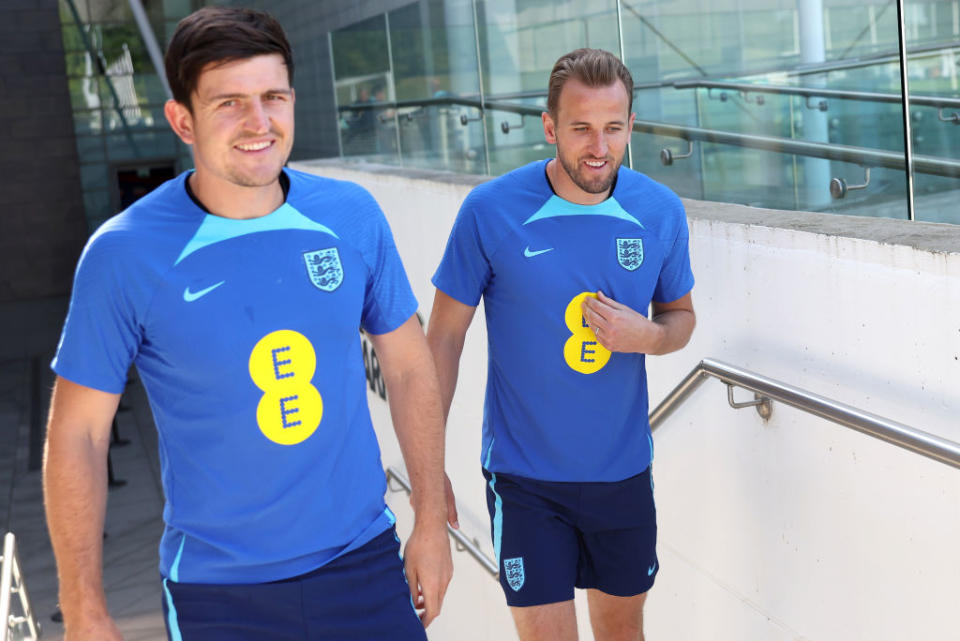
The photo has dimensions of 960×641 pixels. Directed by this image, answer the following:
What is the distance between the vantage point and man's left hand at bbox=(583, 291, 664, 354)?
2363 mm

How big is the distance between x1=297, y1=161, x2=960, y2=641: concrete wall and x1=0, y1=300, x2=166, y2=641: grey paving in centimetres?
678

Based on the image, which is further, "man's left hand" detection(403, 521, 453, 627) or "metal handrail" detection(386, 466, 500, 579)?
"metal handrail" detection(386, 466, 500, 579)

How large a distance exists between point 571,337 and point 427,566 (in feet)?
2.39

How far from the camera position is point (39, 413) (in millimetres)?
15328

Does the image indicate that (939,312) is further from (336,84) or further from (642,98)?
(336,84)

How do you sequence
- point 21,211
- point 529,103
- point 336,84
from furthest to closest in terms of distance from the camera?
point 21,211 < point 336,84 < point 529,103

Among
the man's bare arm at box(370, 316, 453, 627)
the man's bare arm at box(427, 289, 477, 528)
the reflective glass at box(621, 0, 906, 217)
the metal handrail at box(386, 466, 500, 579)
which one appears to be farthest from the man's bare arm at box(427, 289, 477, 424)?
the metal handrail at box(386, 466, 500, 579)

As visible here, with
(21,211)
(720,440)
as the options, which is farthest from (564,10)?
(21,211)

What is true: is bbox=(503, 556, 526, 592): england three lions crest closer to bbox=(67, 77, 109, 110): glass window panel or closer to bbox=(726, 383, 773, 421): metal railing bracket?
bbox=(726, 383, 773, 421): metal railing bracket

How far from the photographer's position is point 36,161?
21125 mm

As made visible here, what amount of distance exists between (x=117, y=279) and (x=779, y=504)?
190cm

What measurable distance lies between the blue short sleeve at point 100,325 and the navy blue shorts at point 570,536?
1125mm

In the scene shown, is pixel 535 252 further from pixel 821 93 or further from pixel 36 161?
pixel 36 161

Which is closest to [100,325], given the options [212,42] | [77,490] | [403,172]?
[77,490]
